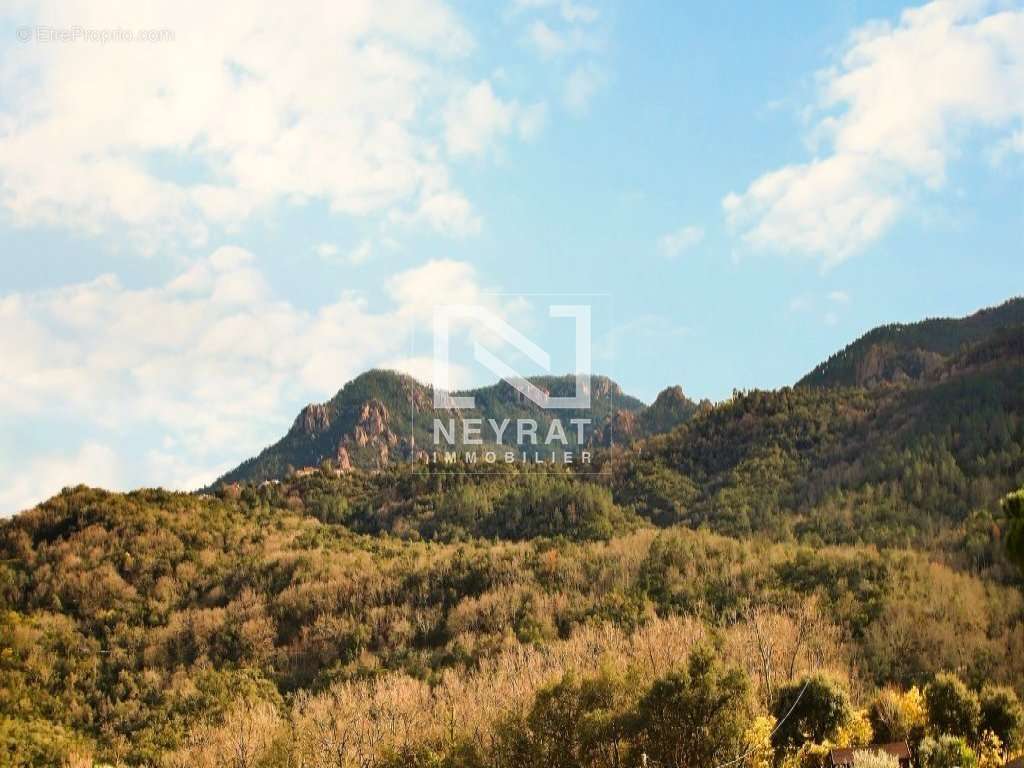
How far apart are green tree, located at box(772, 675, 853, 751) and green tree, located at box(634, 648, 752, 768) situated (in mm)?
2135

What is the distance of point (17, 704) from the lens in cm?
4812

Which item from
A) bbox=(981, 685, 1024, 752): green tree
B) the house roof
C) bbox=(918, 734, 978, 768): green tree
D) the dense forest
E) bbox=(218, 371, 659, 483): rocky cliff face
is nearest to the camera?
bbox=(918, 734, 978, 768): green tree

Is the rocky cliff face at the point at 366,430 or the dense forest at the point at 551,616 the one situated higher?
the rocky cliff face at the point at 366,430

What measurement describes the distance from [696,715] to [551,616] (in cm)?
2607

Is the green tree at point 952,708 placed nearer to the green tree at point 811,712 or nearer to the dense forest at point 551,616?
the dense forest at point 551,616

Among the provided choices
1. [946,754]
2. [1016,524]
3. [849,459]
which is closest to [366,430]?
[849,459]

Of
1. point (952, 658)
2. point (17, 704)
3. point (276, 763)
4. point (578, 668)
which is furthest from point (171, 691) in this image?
point (952, 658)

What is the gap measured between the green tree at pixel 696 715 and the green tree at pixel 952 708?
8.04 meters

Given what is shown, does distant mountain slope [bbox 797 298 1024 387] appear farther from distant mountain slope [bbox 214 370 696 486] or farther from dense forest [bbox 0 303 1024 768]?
dense forest [bbox 0 303 1024 768]

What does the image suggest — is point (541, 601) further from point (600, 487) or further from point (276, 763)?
point (600, 487)

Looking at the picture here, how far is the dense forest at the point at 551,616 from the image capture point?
3002 centimetres

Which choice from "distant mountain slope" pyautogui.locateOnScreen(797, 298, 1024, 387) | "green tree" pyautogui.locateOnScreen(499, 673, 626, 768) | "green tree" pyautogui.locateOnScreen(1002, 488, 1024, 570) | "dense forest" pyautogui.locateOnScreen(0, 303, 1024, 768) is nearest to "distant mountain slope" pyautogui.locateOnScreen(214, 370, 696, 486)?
"distant mountain slope" pyautogui.locateOnScreen(797, 298, 1024, 387)

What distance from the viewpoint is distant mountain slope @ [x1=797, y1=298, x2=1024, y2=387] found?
150 metres

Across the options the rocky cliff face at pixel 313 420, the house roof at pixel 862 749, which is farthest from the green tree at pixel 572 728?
the rocky cliff face at pixel 313 420
